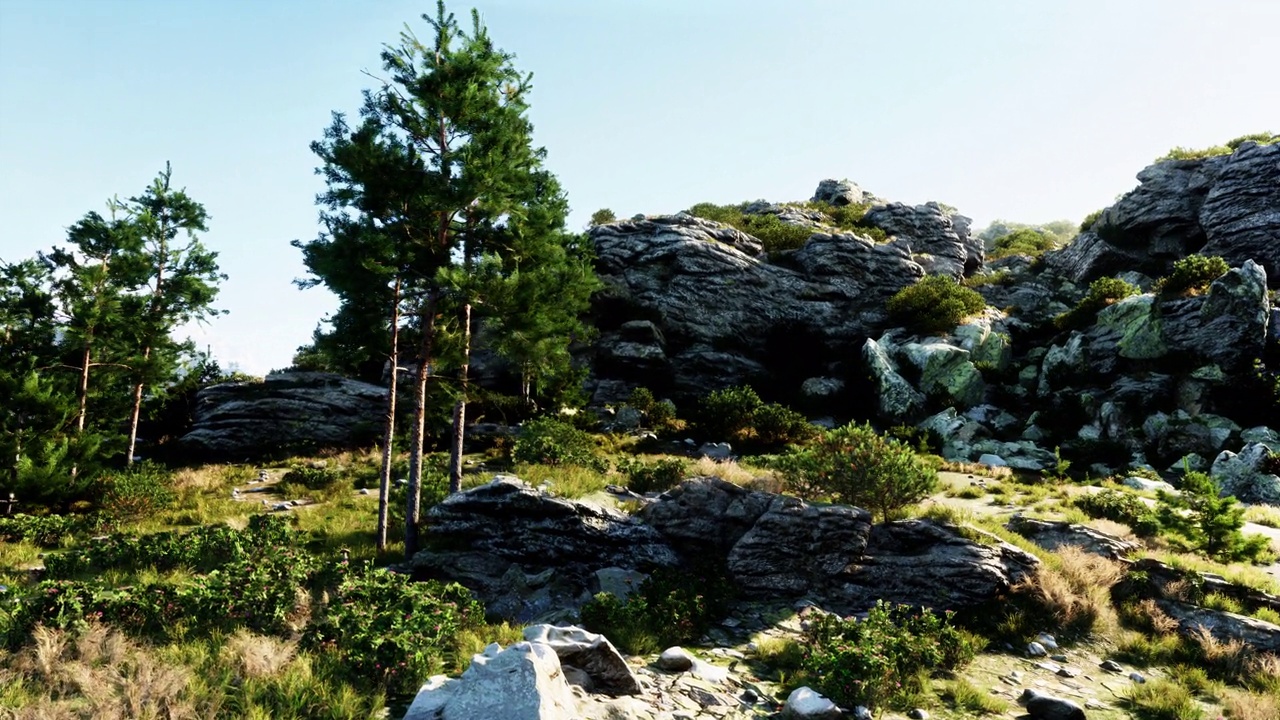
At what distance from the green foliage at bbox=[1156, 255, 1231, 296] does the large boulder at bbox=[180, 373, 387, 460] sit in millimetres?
39714

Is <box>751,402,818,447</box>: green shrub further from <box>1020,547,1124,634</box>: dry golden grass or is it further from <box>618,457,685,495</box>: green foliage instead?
<box>1020,547,1124,634</box>: dry golden grass

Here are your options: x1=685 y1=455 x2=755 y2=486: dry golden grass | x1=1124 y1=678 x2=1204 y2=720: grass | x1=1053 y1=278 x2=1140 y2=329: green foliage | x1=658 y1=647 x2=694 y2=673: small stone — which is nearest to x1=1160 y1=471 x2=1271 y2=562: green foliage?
x1=1124 y1=678 x2=1204 y2=720: grass

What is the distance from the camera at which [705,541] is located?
44.5 feet

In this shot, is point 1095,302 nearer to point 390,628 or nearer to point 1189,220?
point 1189,220

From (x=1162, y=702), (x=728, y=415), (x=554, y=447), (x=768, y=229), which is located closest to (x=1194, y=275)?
(x=768, y=229)

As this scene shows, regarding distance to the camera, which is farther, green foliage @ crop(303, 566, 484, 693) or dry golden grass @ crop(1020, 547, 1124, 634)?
dry golden grass @ crop(1020, 547, 1124, 634)

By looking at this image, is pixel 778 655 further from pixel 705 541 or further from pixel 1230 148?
pixel 1230 148

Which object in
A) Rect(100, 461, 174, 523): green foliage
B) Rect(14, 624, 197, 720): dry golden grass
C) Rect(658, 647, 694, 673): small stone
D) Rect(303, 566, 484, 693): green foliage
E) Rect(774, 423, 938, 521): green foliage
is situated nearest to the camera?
Rect(14, 624, 197, 720): dry golden grass

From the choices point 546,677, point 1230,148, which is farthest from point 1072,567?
point 1230,148

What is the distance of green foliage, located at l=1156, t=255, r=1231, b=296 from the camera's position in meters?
31.1

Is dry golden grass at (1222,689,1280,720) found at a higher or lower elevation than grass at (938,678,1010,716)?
higher

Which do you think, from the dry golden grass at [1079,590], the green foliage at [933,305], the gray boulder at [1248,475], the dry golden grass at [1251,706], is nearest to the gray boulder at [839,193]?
the green foliage at [933,305]

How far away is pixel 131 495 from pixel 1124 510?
28973 millimetres

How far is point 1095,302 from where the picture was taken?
35.2 meters
